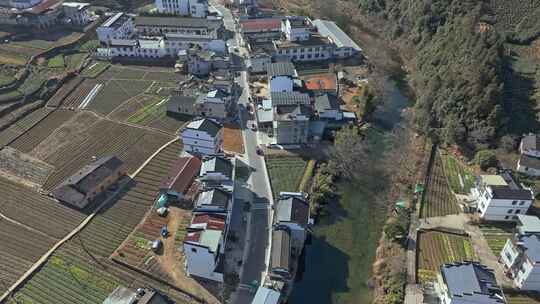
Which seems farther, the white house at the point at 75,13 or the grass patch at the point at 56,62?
the white house at the point at 75,13

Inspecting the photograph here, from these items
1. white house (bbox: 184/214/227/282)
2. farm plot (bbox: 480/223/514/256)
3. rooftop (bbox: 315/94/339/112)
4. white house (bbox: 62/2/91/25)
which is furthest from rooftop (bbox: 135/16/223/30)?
farm plot (bbox: 480/223/514/256)

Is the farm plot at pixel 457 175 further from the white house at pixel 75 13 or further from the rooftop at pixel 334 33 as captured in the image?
the white house at pixel 75 13

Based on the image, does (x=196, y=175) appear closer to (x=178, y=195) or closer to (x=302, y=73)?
(x=178, y=195)

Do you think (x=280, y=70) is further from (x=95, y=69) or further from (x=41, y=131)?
(x=41, y=131)

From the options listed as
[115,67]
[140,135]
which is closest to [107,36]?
[115,67]

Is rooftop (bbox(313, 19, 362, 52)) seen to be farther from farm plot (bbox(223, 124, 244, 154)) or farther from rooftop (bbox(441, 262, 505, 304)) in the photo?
rooftop (bbox(441, 262, 505, 304))

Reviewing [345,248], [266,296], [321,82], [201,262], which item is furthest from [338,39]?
[266,296]

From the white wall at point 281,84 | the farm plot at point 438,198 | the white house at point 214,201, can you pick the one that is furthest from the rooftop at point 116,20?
the farm plot at point 438,198
